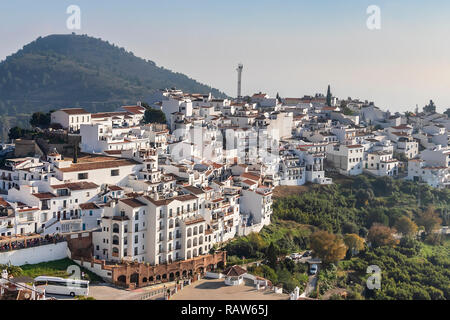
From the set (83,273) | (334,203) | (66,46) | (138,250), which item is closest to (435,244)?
(334,203)

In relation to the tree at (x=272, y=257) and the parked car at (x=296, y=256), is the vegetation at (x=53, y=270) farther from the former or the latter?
the parked car at (x=296, y=256)

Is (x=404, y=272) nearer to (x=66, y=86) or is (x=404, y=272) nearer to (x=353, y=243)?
(x=353, y=243)

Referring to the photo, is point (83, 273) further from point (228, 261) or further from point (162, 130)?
point (162, 130)

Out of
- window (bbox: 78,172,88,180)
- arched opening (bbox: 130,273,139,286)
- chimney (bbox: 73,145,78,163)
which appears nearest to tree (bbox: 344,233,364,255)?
arched opening (bbox: 130,273,139,286)

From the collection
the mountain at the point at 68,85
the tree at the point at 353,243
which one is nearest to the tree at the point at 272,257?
the tree at the point at 353,243

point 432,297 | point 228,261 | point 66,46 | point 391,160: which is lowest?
point 432,297
